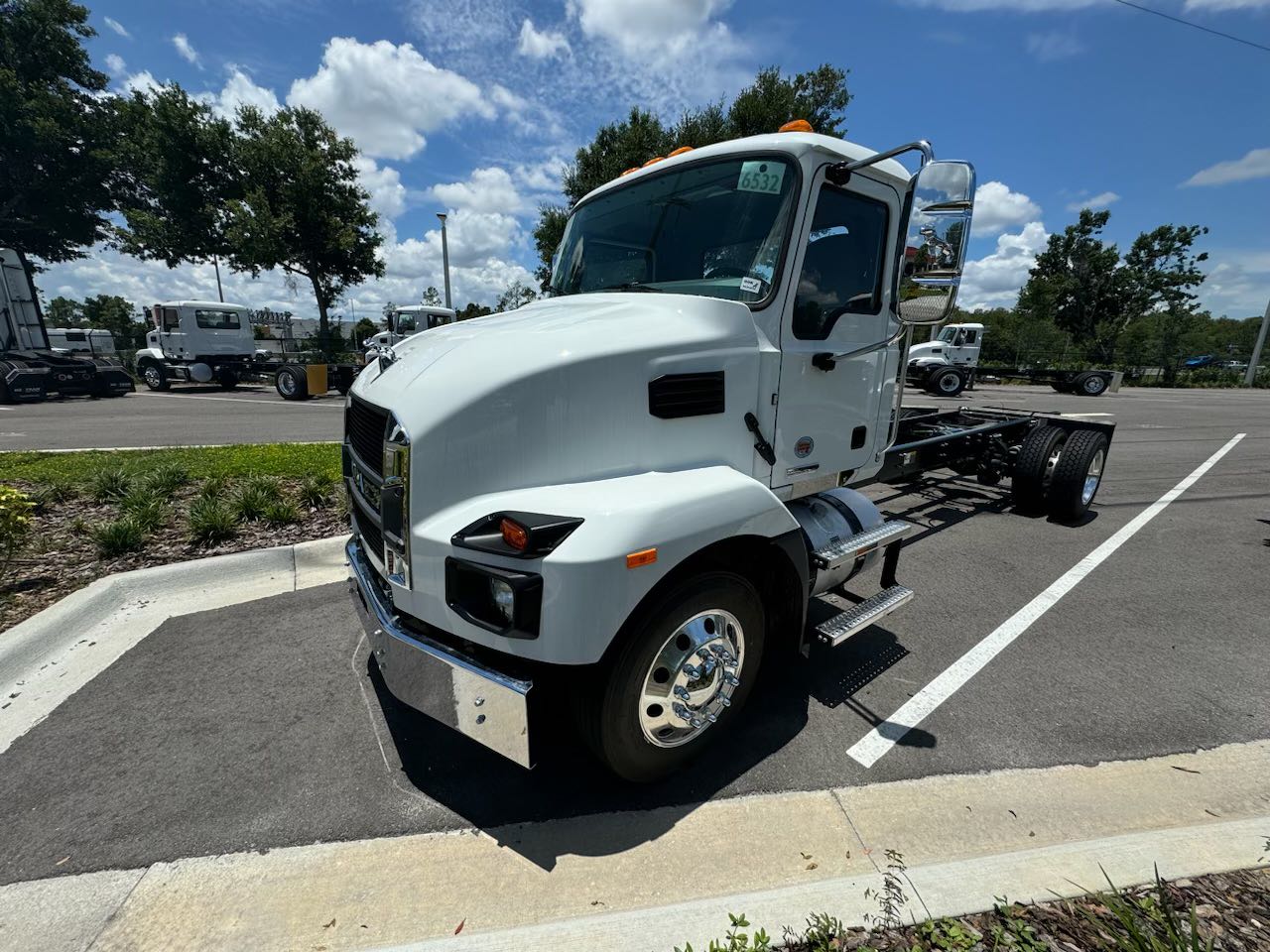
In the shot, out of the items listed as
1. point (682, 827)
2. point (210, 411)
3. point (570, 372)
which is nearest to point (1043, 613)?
point (682, 827)

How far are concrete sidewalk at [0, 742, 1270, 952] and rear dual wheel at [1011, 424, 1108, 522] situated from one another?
13.5ft

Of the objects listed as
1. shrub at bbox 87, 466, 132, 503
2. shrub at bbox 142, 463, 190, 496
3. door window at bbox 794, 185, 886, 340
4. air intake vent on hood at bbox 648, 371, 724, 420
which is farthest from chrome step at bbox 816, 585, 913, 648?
shrub at bbox 87, 466, 132, 503

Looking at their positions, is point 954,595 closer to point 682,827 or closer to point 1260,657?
point 1260,657

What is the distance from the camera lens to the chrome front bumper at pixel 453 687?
1.92 meters

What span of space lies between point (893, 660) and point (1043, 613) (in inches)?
59.7

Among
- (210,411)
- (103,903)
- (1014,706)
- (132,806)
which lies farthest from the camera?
(210,411)

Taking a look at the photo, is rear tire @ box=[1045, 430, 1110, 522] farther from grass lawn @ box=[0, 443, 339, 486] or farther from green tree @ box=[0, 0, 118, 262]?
green tree @ box=[0, 0, 118, 262]

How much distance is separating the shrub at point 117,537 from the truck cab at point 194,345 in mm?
20652

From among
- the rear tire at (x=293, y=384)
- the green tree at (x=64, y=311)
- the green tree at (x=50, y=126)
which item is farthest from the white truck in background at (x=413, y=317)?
the green tree at (x=64, y=311)

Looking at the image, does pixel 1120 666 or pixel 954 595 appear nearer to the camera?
pixel 1120 666

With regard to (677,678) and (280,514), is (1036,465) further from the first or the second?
(280,514)

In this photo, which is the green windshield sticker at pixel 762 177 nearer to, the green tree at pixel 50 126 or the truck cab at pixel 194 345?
the truck cab at pixel 194 345

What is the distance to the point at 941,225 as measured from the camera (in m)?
2.65

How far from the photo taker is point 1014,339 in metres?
44.6
